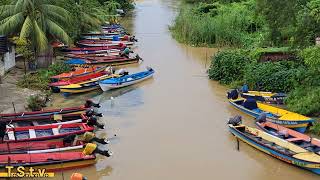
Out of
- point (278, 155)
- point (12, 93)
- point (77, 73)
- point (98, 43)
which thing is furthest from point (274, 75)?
point (98, 43)

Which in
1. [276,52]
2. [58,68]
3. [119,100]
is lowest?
[119,100]

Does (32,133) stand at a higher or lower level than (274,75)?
lower

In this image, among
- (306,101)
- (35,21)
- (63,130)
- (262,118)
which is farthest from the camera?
(35,21)

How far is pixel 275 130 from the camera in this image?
53.7 feet

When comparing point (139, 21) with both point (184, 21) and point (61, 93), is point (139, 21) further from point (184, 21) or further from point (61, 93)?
point (61, 93)

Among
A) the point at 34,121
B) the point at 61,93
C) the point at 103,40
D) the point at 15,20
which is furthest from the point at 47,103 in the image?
the point at 103,40

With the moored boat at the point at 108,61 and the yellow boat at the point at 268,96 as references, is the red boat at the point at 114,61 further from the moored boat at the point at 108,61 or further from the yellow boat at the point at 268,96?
the yellow boat at the point at 268,96

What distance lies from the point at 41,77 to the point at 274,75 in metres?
10.8

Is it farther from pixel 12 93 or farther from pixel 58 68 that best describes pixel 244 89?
pixel 12 93

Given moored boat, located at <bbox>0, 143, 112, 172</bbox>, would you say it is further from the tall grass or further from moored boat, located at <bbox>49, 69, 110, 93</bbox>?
the tall grass

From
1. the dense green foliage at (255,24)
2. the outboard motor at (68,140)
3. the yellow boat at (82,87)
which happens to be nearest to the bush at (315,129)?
the dense green foliage at (255,24)

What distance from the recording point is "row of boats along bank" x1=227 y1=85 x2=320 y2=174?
14.1 metres

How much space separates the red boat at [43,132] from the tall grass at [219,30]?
1639 cm

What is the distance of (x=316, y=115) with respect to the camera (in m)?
18.0
